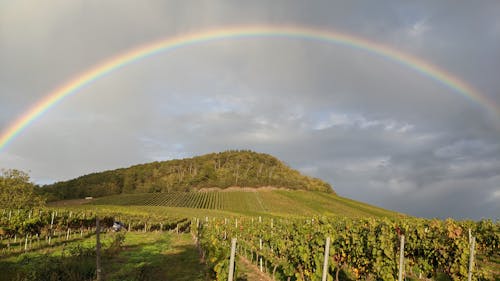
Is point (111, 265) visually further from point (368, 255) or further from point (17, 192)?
point (17, 192)

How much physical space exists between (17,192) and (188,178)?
39.3 metres

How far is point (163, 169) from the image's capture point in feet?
312

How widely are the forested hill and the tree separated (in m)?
11.1

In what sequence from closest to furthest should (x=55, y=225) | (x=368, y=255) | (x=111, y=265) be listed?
(x=368, y=255)
(x=111, y=265)
(x=55, y=225)

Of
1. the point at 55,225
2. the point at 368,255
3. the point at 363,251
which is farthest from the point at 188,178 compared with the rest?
the point at 368,255

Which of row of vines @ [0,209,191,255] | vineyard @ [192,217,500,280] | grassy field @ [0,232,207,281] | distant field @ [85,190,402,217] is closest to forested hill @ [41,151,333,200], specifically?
distant field @ [85,190,402,217]

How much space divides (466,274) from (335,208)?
5518cm

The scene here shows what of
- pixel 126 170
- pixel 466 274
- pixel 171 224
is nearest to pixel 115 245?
pixel 466 274

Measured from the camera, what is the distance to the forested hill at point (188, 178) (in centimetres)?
7556

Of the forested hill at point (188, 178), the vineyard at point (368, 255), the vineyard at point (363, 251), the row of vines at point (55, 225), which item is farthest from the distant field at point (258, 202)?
the vineyard at point (368, 255)

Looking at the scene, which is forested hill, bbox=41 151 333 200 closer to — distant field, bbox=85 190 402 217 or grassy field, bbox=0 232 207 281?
distant field, bbox=85 190 402 217

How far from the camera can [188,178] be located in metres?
85.9

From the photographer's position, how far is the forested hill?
248 ft

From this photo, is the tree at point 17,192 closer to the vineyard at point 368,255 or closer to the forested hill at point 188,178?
the forested hill at point 188,178
